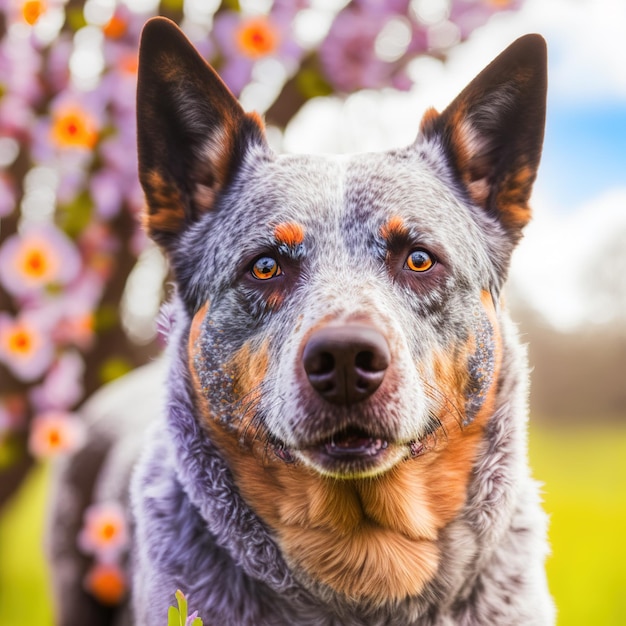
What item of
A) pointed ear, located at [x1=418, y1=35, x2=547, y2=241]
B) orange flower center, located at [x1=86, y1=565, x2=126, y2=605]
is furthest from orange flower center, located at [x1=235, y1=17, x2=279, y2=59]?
orange flower center, located at [x1=86, y1=565, x2=126, y2=605]

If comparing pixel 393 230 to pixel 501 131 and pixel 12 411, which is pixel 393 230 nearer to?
pixel 501 131

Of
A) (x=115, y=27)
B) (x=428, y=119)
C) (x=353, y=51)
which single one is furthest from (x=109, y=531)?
(x=353, y=51)

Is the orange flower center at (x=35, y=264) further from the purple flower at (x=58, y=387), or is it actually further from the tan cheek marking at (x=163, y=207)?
the tan cheek marking at (x=163, y=207)

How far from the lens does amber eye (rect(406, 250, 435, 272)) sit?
7.66ft

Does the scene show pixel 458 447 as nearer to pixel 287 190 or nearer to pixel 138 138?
pixel 287 190

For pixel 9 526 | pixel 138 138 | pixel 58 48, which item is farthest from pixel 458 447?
pixel 9 526

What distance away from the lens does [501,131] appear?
259cm

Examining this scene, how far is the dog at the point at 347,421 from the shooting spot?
2242mm

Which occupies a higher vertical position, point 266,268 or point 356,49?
point 356,49

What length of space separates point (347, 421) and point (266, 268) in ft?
2.12

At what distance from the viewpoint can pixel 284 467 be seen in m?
2.33

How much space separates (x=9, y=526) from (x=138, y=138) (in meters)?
3.41

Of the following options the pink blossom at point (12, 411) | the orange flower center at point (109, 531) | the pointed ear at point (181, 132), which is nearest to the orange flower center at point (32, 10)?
the pointed ear at point (181, 132)

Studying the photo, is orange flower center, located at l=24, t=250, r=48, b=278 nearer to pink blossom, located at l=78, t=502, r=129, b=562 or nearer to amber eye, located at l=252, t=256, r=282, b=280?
pink blossom, located at l=78, t=502, r=129, b=562
